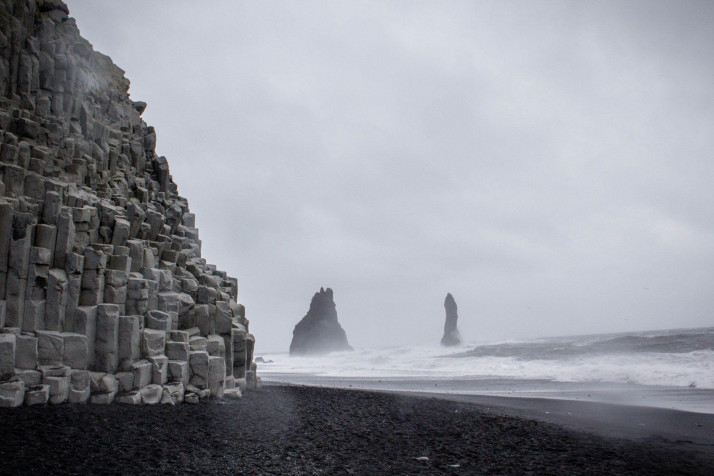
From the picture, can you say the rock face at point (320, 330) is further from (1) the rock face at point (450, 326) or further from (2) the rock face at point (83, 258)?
(2) the rock face at point (83, 258)

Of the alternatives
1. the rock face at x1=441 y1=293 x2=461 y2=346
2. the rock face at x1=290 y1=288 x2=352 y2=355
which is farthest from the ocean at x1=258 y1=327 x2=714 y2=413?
the rock face at x1=441 y1=293 x2=461 y2=346

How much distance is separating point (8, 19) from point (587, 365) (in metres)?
36.0

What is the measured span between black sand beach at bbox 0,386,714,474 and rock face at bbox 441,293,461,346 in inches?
2886

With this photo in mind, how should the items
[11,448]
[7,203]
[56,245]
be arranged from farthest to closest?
[56,245], [7,203], [11,448]

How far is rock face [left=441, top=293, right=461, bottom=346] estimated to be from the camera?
8531cm

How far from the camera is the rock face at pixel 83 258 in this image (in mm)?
11812

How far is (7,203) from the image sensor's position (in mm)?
11742

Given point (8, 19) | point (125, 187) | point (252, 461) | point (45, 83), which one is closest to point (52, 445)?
point (252, 461)

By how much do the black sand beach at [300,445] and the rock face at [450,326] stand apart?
240 ft

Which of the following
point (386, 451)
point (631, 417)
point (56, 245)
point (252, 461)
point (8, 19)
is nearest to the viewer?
point (252, 461)

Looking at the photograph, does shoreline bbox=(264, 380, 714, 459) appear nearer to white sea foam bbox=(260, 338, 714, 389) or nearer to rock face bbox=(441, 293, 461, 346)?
white sea foam bbox=(260, 338, 714, 389)

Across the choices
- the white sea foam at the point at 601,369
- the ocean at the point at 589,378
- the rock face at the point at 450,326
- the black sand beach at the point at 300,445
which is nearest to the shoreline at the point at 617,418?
the black sand beach at the point at 300,445

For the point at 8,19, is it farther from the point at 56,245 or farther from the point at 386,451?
the point at 386,451

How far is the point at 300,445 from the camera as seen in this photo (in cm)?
1006
